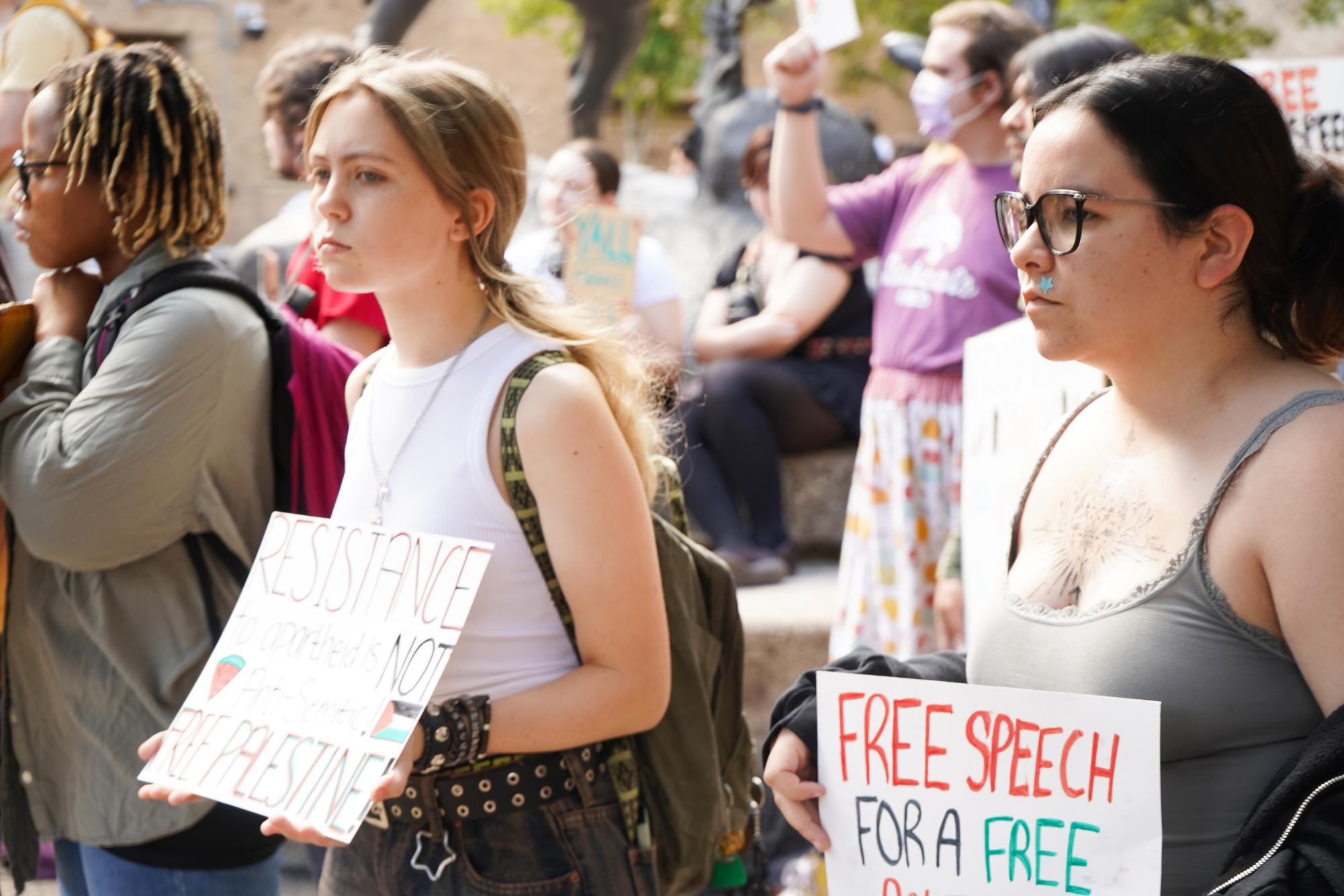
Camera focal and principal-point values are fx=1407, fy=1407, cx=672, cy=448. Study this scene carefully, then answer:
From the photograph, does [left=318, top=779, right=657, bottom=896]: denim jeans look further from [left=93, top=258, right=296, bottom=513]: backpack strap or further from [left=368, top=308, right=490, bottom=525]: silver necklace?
[left=93, top=258, right=296, bottom=513]: backpack strap

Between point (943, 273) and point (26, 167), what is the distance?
2399 millimetres

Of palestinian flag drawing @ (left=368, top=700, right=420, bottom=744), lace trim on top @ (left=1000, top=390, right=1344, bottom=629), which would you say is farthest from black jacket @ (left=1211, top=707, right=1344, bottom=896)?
palestinian flag drawing @ (left=368, top=700, right=420, bottom=744)

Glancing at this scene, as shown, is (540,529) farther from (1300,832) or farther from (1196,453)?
(1300,832)

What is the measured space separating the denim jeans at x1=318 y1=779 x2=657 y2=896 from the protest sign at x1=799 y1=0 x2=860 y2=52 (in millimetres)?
2692

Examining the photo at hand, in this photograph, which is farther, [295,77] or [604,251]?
[604,251]

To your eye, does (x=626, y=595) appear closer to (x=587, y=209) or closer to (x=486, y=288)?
(x=486, y=288)

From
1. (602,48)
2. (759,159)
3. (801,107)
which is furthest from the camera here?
(602,48)

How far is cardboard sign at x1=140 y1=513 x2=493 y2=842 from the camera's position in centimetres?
165

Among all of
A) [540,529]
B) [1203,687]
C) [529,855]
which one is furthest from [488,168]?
[1203,687]

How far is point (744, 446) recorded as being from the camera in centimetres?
494

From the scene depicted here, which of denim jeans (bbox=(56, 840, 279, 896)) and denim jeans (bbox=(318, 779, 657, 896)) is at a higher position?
denim jeans (bbox=(318, 779, 657, 896))

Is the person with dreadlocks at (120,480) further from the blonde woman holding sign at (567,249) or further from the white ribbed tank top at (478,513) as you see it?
the blonde woman holding sign at (567,249)

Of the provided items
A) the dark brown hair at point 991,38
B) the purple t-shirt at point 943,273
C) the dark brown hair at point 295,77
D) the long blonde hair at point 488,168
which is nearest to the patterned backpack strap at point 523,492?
the long blonde hair at point 488,168

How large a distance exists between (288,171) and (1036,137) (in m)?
2.59
